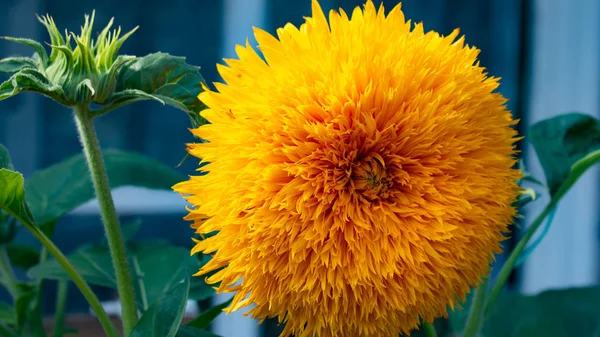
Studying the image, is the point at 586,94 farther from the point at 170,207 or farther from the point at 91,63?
the point at 91,63

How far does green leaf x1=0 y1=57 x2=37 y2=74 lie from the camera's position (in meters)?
0.35

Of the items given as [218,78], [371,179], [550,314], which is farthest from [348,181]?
[218,78]

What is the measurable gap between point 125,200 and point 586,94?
55.7 inches

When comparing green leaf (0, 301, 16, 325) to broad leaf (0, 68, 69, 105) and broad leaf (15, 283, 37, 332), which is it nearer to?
broad leaf (15, 283, 37, 332)

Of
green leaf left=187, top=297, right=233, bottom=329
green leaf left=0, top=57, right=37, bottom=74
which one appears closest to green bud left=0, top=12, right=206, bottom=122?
green leaf left=0, top=57, right=37, bottom=74

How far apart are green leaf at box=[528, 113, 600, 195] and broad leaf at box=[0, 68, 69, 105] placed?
1.09 feet

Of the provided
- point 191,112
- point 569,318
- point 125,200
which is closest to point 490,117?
point 191,112

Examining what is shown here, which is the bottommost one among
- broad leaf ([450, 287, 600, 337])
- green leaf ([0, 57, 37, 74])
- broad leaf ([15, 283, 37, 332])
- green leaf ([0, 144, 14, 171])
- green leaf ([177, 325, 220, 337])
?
broad leaf ([450, 287, 600, 337])

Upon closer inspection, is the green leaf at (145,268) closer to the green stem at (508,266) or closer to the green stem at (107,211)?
the green stem at (107,211)

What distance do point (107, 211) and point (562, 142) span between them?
33 centimetres

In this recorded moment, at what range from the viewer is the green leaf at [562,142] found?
0.46 meters

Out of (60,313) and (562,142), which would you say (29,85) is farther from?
(562,142)

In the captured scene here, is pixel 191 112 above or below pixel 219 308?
above

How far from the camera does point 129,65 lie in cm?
35
